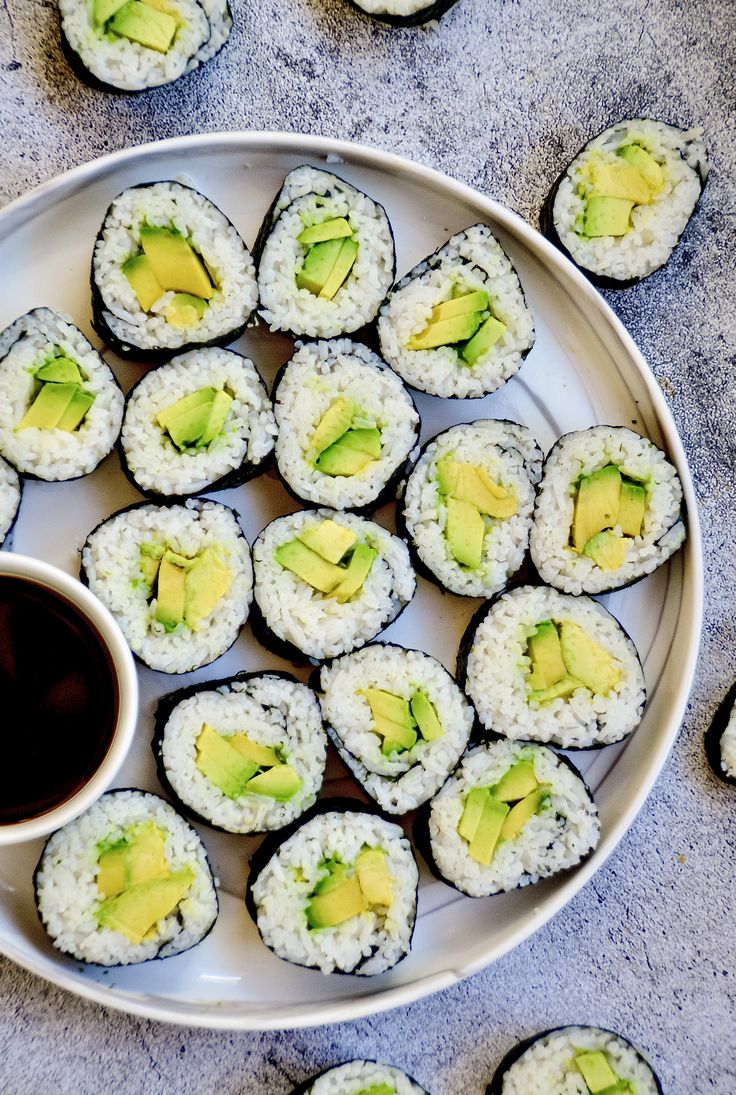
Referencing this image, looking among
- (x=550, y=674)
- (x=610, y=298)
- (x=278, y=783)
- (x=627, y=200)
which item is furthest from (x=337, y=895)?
(x=627, y=200)

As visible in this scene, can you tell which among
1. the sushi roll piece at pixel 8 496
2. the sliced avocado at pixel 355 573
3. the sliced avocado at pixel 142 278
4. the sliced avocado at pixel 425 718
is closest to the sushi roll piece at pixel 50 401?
the sushi roll piece at pixel 8 496

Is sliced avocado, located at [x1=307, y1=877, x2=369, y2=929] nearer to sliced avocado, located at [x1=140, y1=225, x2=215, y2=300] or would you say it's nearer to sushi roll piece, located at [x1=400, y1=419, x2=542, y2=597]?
sushi roll piece, located at [x1=400, y1=419, x2=542, y2=597]

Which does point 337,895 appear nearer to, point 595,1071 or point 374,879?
point 374,879

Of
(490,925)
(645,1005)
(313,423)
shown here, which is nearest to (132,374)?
(313,423)

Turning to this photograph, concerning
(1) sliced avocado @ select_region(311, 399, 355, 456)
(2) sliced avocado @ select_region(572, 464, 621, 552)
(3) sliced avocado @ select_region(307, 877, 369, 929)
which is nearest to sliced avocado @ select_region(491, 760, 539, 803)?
(3) sliced avocado @ select_region(307, 877, 369, 929)

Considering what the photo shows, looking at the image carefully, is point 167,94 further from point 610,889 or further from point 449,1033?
point 449,1033

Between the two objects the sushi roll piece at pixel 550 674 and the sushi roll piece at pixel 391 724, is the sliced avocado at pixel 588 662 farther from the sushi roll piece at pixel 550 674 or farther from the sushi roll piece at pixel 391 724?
the sushi roll piece at pixel 391 724
